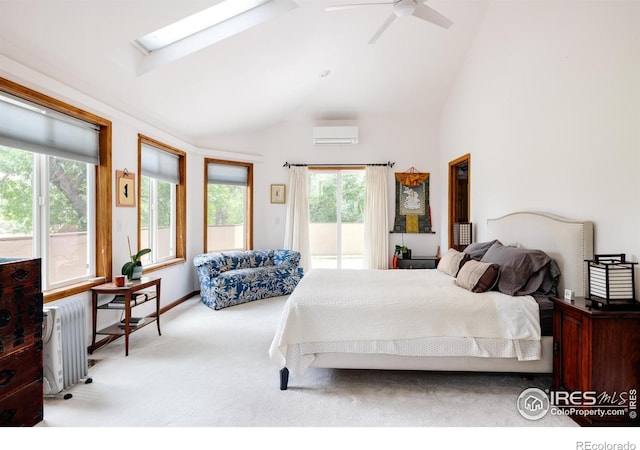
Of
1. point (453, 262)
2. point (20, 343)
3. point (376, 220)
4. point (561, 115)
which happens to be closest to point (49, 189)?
point (20, 343)

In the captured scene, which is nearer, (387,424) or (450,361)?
(387,424)

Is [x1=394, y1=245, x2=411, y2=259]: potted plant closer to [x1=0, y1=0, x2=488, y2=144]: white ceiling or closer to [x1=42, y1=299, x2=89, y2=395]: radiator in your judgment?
[x1=0, y1=0, x2=488, y2=144]: white ceiling

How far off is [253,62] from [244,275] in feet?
8.84

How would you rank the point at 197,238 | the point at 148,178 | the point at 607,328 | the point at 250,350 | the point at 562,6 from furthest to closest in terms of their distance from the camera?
the point at 197,238, the point at 148,178, the point at 250,350, the point at 562,6, the point at 607,328

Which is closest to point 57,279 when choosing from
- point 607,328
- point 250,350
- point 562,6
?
point 250,350

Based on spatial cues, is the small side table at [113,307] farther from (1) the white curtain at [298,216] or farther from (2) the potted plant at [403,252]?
(2) the potted plant at [403,252]

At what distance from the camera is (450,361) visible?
240 cm

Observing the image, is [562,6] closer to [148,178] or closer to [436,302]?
[436,302]

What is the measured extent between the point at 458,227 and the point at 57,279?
4.36m

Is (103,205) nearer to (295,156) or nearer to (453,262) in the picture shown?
(295,156)

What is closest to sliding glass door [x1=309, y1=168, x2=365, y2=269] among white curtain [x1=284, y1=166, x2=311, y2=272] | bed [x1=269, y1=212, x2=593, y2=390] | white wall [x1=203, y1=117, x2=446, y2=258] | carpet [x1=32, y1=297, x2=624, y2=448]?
white curtain [x1=284, y1=166, x2=311, y2=272]

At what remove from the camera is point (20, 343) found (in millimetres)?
1922

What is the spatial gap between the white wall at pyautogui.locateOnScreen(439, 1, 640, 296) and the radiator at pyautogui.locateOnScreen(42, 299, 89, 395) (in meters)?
3.80

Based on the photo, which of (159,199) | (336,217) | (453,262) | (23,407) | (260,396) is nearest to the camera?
(23,407)
